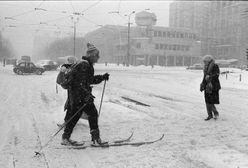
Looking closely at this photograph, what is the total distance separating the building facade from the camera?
85137 millimetres

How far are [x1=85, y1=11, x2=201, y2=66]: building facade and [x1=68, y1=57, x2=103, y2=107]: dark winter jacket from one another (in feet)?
252

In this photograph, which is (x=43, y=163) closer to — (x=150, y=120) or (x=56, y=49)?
(x=150, y=120)

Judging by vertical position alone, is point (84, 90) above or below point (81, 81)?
below

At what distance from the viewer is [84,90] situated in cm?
575

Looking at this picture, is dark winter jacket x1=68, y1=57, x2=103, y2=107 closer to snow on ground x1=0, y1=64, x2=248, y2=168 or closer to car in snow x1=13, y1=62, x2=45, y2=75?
snow on ground x1=0, y1=64, x2=248, y2=168

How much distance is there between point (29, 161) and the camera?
4969 millimetres

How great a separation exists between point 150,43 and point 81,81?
265 ft

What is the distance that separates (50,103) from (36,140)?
5.25m

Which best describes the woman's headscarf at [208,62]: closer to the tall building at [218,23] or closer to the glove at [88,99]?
the glove at [88,99]

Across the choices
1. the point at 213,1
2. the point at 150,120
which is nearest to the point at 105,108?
the point at 150,120

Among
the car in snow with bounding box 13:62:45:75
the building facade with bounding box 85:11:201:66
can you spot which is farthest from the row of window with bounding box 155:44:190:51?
the car in snow with bounding box 13:62:45:75

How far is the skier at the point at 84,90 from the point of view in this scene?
566cm

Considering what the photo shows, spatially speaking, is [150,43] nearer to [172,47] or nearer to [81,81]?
[172,47]

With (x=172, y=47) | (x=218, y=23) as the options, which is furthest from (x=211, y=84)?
(x=218, y=23)
